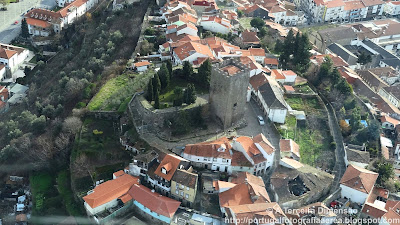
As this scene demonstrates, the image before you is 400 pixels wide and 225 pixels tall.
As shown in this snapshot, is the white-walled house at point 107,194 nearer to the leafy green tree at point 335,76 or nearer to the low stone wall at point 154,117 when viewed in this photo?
the low stone wall at point 154,117

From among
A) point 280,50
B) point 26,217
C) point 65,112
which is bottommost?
point 26,217

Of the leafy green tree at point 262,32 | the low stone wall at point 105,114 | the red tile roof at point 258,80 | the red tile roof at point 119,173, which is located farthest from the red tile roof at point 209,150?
the leafy green tree at point 262,32

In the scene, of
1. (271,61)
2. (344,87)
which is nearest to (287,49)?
(271,61)

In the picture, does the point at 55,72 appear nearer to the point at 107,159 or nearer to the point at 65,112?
the point at 65,112

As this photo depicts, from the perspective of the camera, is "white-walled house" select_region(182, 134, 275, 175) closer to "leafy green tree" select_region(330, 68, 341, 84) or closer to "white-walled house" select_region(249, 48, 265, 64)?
"leafy green tree" select_region(330, 68, 341, 84)

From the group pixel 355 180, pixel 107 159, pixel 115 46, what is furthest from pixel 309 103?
pixel 115 46
